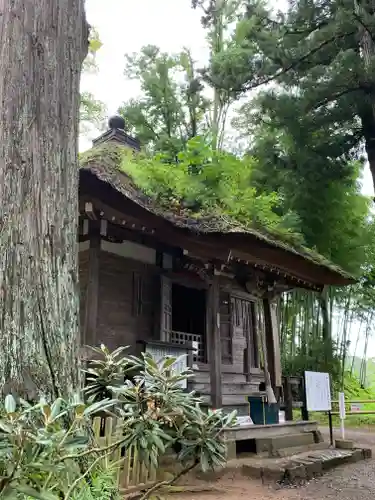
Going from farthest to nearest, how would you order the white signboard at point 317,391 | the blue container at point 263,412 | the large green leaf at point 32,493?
the blue container at point 263,412, the white signboard at point 317,391, the large green leaf at point 32,493

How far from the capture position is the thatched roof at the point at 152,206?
5777mm

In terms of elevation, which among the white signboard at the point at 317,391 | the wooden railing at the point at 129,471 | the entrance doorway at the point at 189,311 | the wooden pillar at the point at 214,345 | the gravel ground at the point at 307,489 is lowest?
the gravel ground at the point at 307,489

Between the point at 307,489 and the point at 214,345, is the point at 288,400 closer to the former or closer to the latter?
the point at 214,345

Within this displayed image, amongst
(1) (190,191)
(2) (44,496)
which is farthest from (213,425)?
(1) (190,191)

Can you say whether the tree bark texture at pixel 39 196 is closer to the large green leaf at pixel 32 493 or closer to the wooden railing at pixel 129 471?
the large green leaf at pixel 32 493

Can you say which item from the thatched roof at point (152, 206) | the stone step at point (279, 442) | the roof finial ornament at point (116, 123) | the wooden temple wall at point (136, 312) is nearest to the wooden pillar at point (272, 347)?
the wooden temple wall at point (136, 312)

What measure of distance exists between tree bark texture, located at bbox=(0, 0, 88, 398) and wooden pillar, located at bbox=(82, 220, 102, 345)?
4.06 m

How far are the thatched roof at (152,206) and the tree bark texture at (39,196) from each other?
2.83 metres

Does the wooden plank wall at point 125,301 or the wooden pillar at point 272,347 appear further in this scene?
the wooden pillar at point 272,347

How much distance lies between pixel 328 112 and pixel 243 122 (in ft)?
22.7

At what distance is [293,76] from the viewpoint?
927 centimetres

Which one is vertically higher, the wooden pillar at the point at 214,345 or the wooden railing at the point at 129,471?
the wooden pillar at the point at 214,345

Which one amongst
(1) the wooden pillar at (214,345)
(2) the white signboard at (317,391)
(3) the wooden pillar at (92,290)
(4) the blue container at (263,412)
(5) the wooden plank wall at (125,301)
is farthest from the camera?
(4) the blue container at (263,412)

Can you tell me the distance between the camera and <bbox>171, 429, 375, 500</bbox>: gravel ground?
5133 millimetres
